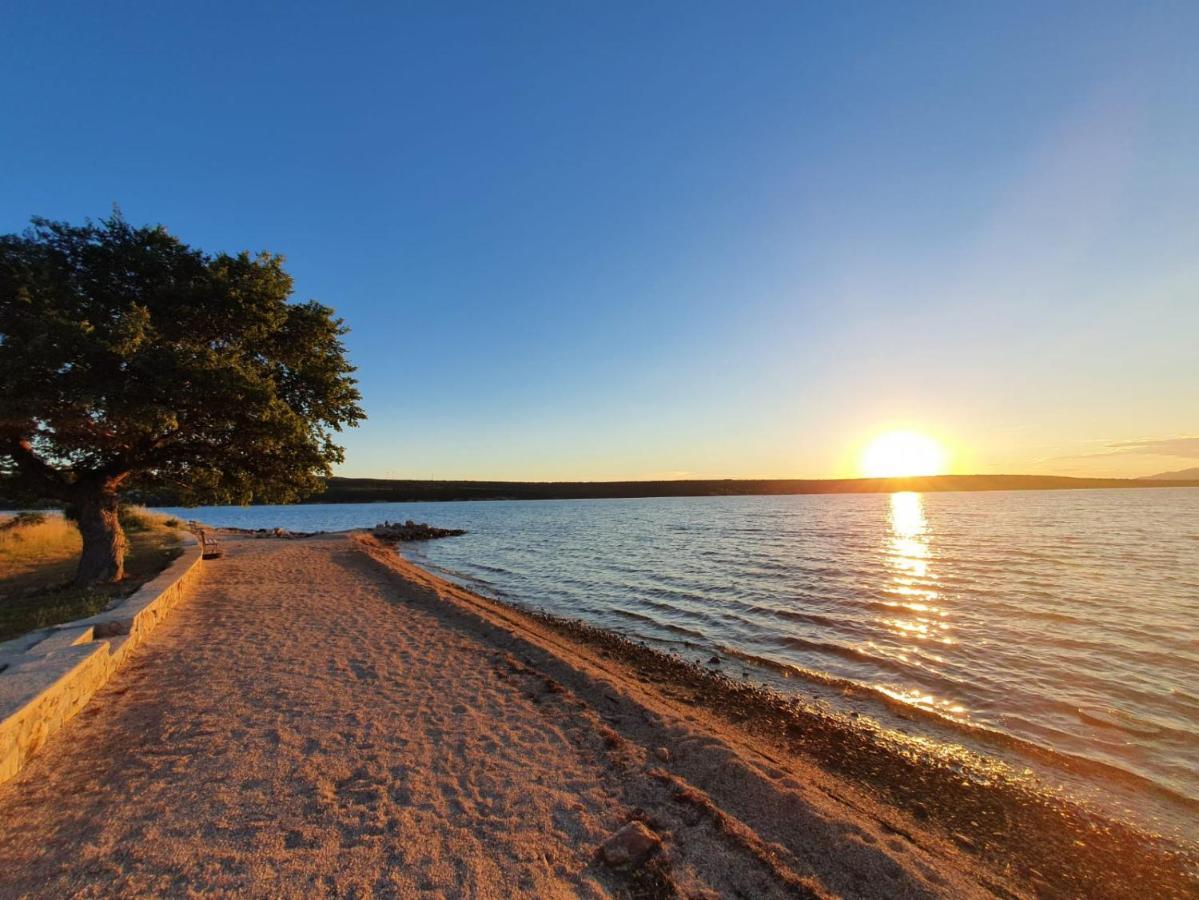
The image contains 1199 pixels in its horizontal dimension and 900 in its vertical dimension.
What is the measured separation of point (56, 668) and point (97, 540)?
880 cm

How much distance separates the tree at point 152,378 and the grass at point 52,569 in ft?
3.99

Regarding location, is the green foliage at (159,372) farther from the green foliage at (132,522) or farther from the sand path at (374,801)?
the green foliage at (132,522)

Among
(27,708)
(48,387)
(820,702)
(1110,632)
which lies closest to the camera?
(27,708)

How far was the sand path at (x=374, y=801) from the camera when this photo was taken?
3.97 m

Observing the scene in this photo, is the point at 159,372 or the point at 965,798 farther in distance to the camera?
the point at 159,372

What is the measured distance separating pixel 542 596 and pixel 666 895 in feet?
50.4

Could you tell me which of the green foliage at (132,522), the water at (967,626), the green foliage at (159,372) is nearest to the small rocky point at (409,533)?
the water at (967,626)

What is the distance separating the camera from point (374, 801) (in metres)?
4.94

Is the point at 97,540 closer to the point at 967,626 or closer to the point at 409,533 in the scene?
the point at 967,626

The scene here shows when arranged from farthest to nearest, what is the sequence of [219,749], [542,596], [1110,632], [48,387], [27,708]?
[542,596] → [1110,632] → [48,387] → [219,749] → [27,708]

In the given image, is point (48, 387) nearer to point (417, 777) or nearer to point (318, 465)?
point (318, 465)

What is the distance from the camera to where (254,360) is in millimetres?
13594

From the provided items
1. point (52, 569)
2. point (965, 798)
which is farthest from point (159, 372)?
point (965, 798)

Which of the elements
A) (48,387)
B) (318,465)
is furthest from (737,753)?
(48,387)
